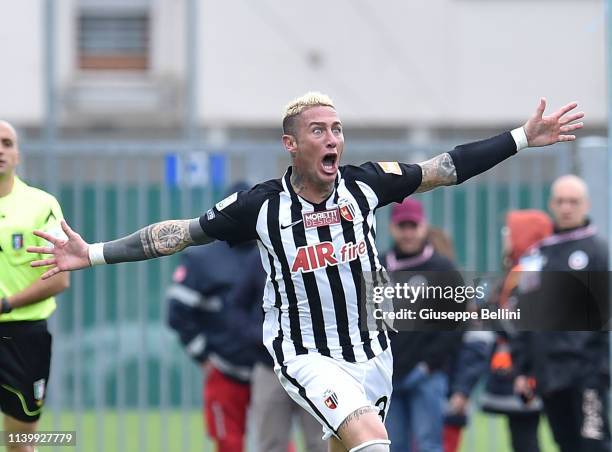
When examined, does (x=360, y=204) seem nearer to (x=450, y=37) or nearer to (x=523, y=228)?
(x=523, y=228)

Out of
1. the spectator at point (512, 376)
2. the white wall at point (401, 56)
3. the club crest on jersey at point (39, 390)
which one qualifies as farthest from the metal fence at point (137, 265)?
the white wall at point (401, 56)

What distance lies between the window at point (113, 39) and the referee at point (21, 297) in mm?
17775

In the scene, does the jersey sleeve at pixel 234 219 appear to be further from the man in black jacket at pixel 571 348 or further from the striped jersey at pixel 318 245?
the man in black jacket at pixel 571 348

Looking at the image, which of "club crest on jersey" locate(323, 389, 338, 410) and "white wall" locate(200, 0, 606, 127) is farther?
"white wall" locate(200, 0, 606, 127)

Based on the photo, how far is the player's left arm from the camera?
22.8 feet

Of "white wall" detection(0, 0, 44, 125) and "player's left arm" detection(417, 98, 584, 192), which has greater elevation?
"white wall" detection(0, 0, 44, 125)

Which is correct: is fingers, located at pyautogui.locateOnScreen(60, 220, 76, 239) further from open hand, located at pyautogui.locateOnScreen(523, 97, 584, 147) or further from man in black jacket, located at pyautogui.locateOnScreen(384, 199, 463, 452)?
man in black jacket, located at pyautogui.locateOnScreen(384, 199, 463, 452)

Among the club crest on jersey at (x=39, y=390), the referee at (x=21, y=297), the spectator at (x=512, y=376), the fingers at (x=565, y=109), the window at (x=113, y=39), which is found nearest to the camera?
the fingers at (x=565, y=109)

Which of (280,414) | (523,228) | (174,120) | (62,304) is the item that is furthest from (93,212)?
(174,120)

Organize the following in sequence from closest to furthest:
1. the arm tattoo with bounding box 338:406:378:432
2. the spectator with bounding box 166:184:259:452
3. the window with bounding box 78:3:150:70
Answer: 1. the arm tattoo with bounding box 338:406:378:432
2. the spectator with bounding box 166:184:259:452
3. the window with bounding box 78:3:150:70

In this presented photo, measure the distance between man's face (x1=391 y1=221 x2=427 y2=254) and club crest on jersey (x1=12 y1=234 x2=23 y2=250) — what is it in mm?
2604

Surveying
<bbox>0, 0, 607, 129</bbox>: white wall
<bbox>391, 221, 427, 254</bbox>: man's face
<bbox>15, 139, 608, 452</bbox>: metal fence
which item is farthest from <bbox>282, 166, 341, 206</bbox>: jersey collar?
<bbox>0, 0, 607, 129</bbox>: white wall

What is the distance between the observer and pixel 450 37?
82.4 ft

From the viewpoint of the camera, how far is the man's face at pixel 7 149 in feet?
26.1
